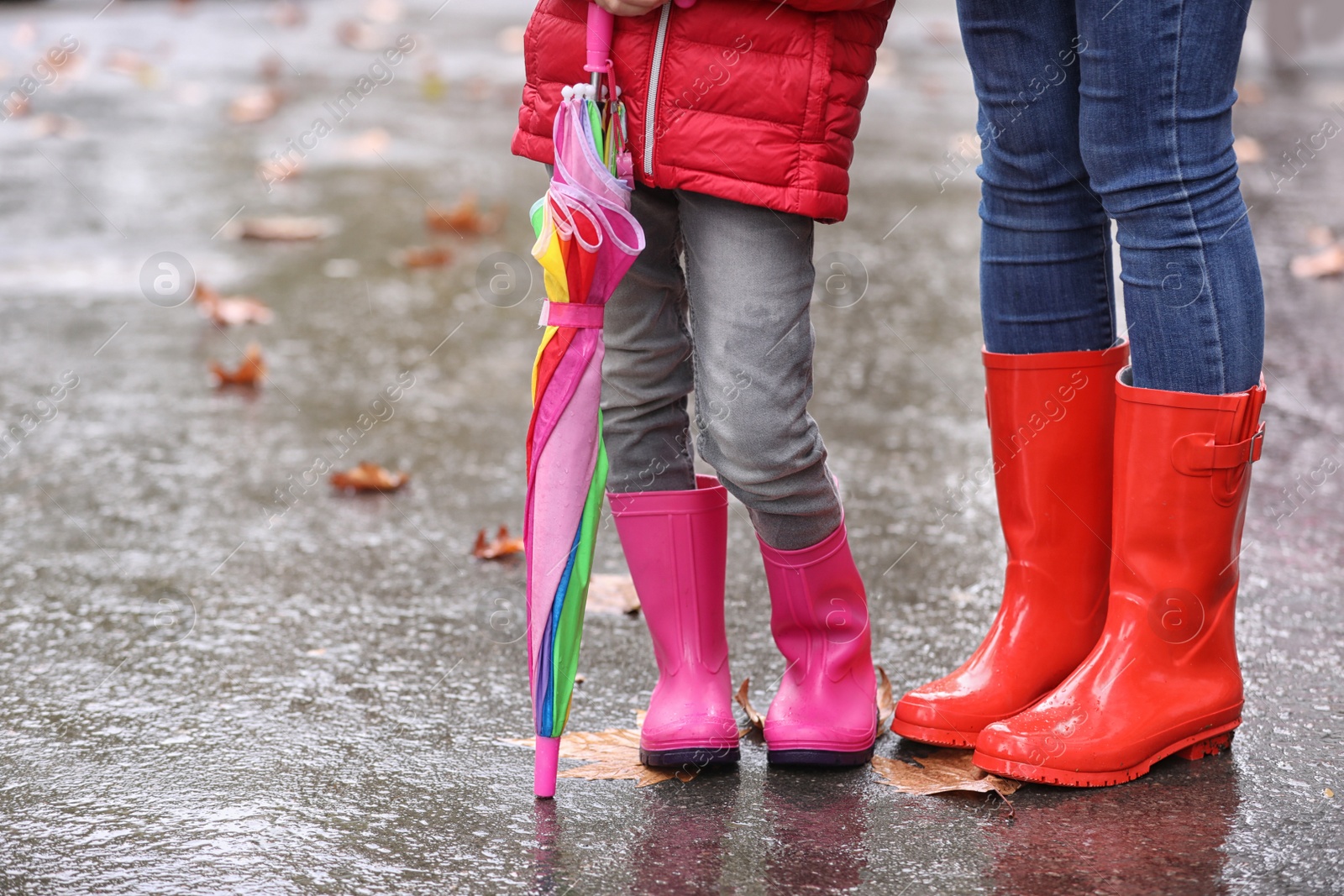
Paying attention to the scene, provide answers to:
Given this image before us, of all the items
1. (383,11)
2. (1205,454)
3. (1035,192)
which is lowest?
(383,11)

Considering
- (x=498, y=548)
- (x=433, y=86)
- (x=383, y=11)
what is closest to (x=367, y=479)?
(x=498, y=548)

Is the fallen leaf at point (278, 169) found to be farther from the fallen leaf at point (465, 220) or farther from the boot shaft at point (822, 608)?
the boot shaft at point (822, 608)

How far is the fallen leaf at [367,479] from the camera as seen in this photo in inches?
114

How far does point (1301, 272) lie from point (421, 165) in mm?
3222

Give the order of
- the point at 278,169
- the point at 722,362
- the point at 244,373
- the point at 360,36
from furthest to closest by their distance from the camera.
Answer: the point at 360,36 → the point at 278,169 → the point at 244,373 → the point at 722,362

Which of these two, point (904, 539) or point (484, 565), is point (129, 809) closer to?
point (484, 565)

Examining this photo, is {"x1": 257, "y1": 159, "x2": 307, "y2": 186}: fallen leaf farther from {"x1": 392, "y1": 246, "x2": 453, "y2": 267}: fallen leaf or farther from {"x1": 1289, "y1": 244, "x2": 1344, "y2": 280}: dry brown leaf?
{"x1": 1289, "y1": 244, "x2": 1344, "y2": 280}: dry brown leaf

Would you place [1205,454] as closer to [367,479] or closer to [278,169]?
[367,479]

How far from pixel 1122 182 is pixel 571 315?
2.29 ft

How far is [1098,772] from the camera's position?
5.84ft

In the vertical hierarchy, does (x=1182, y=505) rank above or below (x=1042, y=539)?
above

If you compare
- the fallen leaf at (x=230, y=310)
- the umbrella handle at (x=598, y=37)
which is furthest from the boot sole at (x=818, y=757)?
the fallen leaf at (x=230, y=310)

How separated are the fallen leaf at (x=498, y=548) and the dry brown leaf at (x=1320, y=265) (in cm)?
283

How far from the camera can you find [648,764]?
1.87m
